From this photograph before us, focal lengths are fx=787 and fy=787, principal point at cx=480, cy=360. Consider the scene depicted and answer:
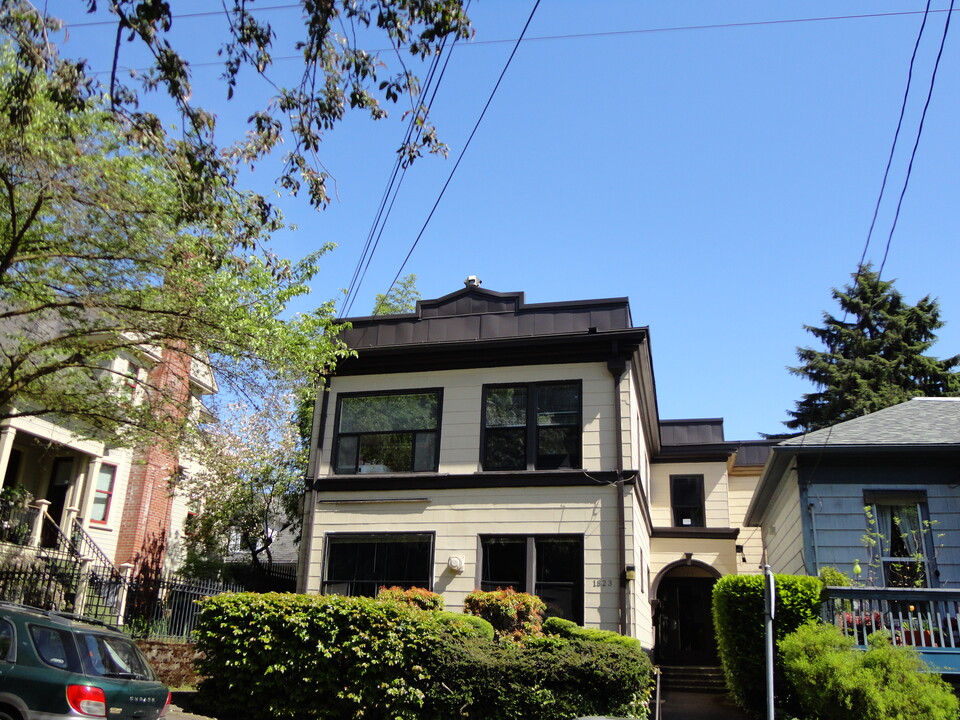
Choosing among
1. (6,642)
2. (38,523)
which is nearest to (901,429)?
(6,642)

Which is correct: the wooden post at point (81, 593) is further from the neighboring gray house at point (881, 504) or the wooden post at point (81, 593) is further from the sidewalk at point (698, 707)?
the neighboring gray house at point (881, 504)

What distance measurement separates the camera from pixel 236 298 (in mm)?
13242

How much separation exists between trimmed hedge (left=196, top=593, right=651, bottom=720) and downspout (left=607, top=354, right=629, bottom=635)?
6.12 feet

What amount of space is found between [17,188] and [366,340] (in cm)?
742

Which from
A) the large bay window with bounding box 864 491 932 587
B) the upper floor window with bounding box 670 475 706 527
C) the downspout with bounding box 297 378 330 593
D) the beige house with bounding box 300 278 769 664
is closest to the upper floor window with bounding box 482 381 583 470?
the beige house with bounding box 300 278 769 664

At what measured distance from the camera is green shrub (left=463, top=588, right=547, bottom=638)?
43.4 ft

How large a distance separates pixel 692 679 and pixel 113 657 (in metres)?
13.5

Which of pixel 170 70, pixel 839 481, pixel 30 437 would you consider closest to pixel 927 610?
pixel 839 481

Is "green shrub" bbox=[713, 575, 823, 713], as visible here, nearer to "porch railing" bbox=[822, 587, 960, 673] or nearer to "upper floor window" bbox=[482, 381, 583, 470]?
"porch railing" bbox=[822, 587, 960, 673]

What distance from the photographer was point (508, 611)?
520 inches

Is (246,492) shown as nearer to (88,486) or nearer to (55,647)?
(88,486)

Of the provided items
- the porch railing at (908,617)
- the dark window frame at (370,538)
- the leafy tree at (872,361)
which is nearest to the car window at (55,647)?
the dark window frame at (370,538)

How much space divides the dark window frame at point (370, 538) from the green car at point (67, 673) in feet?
21.0

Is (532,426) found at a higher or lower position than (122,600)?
higher
